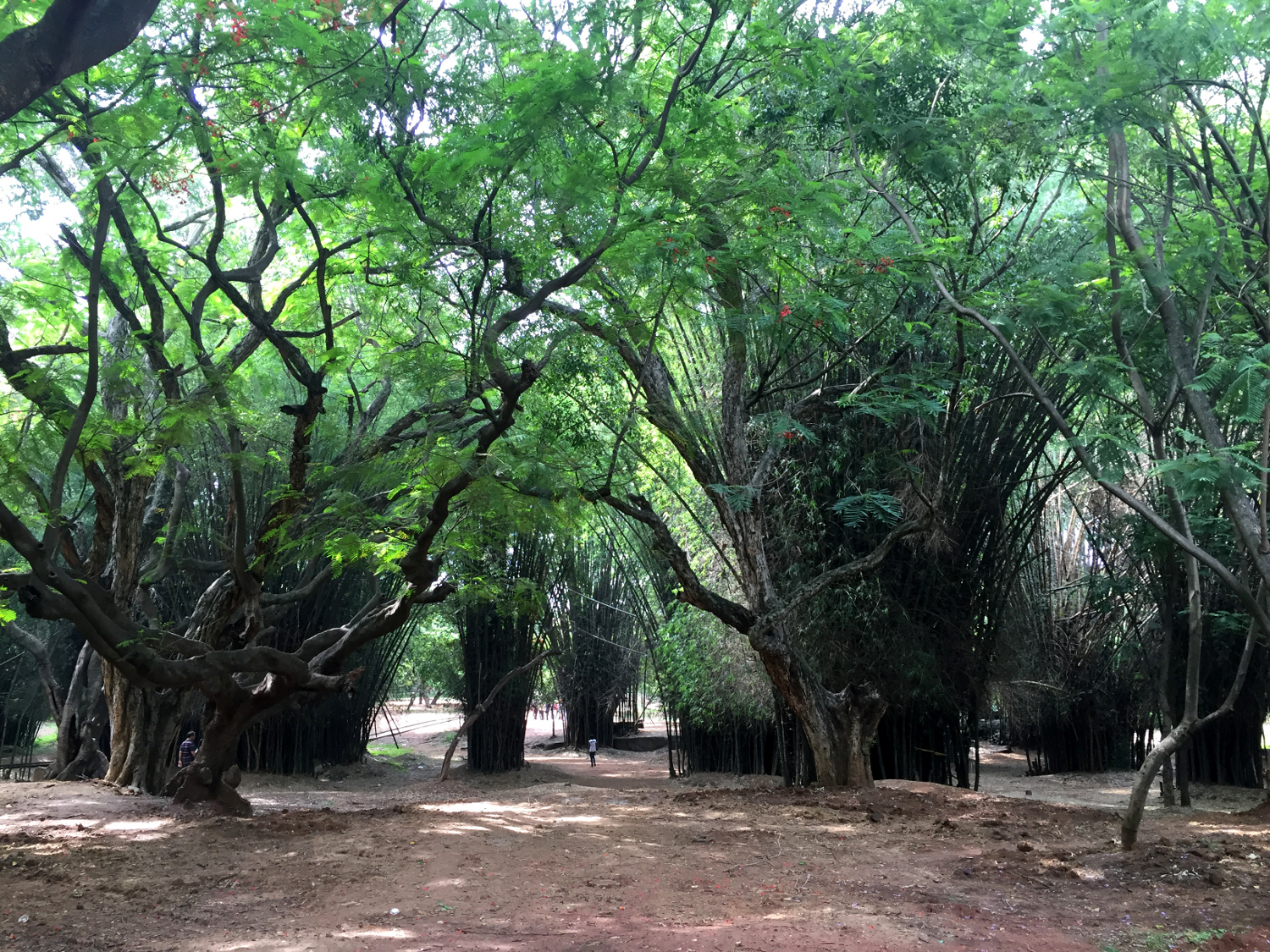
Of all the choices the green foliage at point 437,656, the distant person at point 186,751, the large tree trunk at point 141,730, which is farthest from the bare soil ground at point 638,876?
the green foliage at point 437,656

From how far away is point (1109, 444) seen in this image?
14.6 feet

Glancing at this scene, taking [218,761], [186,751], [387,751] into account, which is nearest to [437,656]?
[387,751]

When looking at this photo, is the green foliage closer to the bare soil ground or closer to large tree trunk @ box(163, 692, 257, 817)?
large tree trunk @ box(163, 692, 257, 817)

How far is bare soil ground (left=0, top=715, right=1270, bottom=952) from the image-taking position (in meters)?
3.32

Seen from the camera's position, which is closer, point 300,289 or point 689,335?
point 300,289

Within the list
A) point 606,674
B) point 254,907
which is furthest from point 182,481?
point 606,674

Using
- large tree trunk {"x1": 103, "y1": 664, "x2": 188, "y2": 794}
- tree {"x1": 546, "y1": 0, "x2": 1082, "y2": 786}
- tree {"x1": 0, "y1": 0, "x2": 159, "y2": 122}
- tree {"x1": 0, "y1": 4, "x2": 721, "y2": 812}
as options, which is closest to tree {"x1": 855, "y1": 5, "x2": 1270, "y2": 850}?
tree {"x1": 546, "y1": 0, "x2": 1082, "y2": 786}

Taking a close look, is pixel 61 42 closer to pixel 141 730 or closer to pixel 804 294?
pixel 804 294

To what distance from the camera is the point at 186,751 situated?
29.9 feet

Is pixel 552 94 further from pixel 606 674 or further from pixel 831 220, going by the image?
pixel 606 674

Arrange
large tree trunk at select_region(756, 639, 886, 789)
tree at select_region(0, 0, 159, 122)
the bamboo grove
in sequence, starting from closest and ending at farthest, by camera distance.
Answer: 1. tree at select_region(0, 0, 159, 122)
2. the bamboo grove
3. large tree trunk at select_region(756, 639, 886, 789)

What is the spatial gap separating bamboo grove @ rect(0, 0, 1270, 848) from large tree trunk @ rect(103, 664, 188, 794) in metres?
0.04

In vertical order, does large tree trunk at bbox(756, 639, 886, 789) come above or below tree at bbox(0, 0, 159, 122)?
below

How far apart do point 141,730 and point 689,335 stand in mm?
5549
